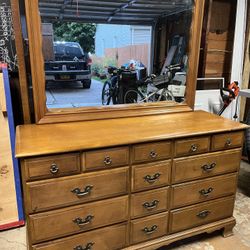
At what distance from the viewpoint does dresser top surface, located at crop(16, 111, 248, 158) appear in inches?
50.1

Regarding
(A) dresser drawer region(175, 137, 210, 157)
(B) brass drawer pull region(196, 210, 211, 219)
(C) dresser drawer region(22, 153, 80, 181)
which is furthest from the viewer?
(B) brass drawer pull region(196, 210, 211, 219)

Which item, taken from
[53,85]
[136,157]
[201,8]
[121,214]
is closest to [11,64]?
[53,85]

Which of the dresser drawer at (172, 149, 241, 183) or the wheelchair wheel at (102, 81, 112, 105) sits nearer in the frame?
the dresser drawer at (172, 149, 241, 183)

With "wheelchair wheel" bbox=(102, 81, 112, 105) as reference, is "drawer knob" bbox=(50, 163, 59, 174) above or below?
below

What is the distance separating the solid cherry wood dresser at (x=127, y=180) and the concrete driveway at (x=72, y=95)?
0.16 metres

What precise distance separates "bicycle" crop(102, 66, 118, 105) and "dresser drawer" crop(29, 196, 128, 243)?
0.71 meters

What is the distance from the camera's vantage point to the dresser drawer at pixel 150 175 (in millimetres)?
1460

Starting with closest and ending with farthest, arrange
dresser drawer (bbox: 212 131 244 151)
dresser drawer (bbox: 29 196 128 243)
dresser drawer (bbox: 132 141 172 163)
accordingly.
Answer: dresser drawer (bbox: 29 196 128 243) → dresser drawer (bbox: 132 141 172 163) → dresser drawer (bbox: 212 131 244 151)

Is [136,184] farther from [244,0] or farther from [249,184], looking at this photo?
[244,0]

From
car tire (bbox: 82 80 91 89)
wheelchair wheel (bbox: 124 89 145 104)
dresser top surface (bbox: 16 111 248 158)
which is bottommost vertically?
dresser top surface (bbox: 16 111 248 158)

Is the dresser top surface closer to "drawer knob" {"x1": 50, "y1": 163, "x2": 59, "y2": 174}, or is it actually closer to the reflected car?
"drawer knob" {"x1": 50, "y1": 163, "x2": 59, "y2": 174}

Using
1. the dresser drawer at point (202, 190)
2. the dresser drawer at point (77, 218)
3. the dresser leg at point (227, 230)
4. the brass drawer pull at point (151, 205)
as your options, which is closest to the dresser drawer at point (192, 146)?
the dresser drawer at point (202, 190)

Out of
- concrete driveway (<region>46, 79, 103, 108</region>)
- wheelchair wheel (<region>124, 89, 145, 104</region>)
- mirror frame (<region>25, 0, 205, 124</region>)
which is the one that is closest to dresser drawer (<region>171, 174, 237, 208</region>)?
mirror frame (<region>25, 0, 205, 124</region>)

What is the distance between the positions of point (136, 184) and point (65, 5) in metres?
1.17
